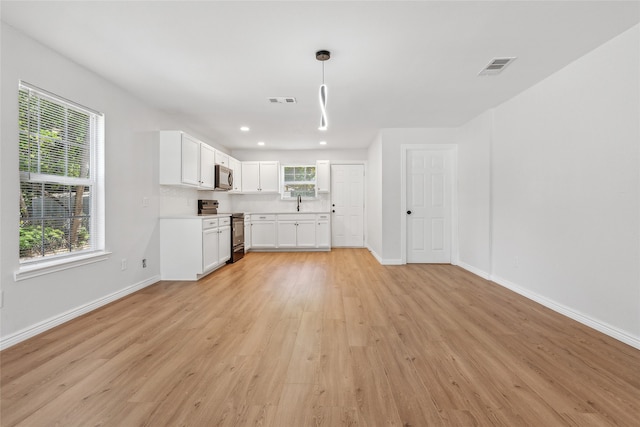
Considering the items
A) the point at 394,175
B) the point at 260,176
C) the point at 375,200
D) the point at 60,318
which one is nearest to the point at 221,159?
the point at 260,176

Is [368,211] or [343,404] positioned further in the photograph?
[368,211]

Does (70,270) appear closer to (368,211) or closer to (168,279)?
(168,279)

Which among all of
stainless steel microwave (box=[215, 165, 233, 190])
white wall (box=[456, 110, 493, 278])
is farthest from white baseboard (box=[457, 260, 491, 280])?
stainless steel microwave (box=[215, 165, 233, 190])

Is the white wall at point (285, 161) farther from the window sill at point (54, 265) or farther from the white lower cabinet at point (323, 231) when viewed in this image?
the window sill at point (54, 265)

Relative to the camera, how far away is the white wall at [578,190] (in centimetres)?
227

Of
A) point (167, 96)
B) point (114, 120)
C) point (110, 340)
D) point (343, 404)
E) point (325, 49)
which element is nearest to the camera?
point (343, 404)

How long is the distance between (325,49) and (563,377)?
9.60 ft

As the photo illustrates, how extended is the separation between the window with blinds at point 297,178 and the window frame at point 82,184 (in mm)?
4135

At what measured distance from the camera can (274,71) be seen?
2.94 m

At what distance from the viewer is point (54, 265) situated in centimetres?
250

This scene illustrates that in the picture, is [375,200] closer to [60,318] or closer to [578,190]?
[578,190]

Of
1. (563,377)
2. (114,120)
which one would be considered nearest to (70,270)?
(114,120)

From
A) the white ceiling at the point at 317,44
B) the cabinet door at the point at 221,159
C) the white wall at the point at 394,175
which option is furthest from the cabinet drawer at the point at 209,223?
the white wall at the point at 394,175

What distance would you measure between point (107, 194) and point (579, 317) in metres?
4.85
